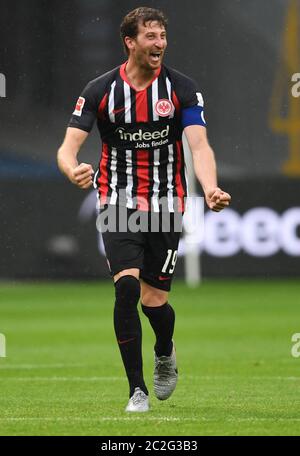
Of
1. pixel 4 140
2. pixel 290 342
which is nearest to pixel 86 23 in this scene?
pixel 4 140

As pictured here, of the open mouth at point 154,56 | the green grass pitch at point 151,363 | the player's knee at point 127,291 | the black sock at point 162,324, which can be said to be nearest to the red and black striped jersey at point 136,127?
the open mouth at point 154,56

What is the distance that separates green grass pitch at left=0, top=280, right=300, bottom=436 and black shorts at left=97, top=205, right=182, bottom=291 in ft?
2.62

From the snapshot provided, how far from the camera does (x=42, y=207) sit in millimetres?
18203

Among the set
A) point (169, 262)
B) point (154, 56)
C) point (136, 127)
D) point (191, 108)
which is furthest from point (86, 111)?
point (169, 262)

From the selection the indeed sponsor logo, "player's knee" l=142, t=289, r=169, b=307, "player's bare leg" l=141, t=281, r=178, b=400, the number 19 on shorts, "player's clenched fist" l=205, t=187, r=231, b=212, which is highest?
the indeed sponsor logo

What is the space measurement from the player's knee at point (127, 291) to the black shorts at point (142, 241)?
11 centimetres

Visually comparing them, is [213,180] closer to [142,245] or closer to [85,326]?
[142,245]

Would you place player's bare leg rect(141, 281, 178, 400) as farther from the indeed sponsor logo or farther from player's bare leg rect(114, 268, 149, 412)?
the indeed sponsor logo

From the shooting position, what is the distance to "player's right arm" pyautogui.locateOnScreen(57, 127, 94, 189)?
6.64m

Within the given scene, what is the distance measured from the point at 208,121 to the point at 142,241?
40.5 feet

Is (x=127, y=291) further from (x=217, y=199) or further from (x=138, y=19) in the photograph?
(x=138, y=19)

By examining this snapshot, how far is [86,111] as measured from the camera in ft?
23.9

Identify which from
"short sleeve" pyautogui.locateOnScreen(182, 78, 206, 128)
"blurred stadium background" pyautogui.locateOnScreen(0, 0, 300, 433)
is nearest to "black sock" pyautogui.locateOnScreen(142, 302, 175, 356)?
"short sleeve" pyautogui.locateOnScreen(182, 78, 206, 128)

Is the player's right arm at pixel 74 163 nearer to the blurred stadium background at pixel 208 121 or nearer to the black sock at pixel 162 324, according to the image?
the black sock at pixel 162 324
